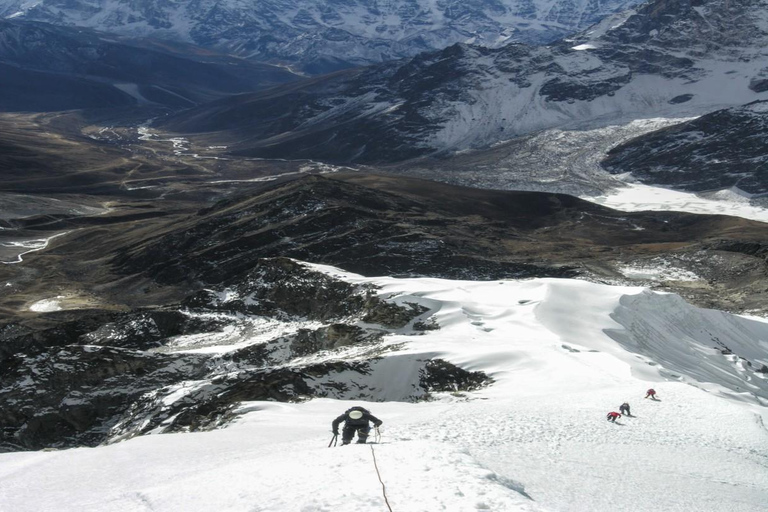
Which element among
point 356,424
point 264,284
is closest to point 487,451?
point 356,424

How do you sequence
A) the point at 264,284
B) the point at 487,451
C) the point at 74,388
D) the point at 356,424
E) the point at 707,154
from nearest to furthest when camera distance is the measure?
the point at 487,451 → the point at 356,424 → the point at 74,388 → the point at 264,284 → the point at 707,154

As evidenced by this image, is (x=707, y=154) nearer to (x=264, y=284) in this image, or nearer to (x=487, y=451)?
(x=264, y=284)

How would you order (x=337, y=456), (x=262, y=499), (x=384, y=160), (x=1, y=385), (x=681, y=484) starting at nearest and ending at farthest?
(x=262, y=499) → (x=337, y=456) → (x=681, y=484) → (x=1, y=385) → (x=384, y=160)

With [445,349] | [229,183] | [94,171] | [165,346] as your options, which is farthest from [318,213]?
[94,171]

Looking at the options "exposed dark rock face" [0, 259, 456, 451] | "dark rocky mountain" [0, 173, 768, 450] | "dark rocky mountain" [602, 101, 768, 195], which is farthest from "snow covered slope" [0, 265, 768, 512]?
"dark rocky mountain" [602, 101, 768, 195]

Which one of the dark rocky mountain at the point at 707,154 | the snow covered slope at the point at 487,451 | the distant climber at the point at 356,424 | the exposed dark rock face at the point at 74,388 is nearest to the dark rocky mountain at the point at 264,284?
the exposed dark rock face at the point at 74,388

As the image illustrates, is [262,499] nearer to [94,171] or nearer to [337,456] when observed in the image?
[337,456]
